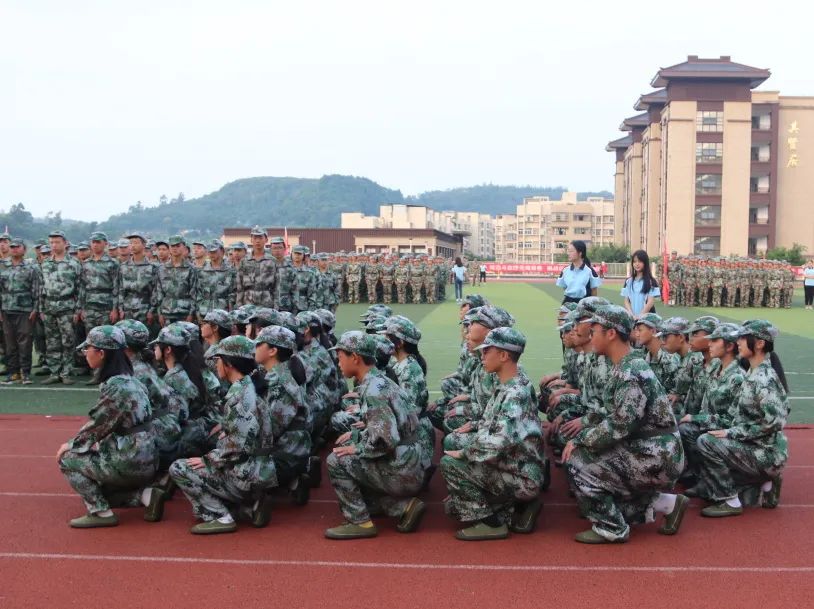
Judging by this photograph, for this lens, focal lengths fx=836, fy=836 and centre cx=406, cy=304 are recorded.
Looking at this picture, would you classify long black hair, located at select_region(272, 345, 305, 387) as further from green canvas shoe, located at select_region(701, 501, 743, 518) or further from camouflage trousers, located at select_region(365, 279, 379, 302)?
camouflage trousers, located at select_region(365, 279, 379, 302)

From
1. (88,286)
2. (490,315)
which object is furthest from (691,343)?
(88,286)

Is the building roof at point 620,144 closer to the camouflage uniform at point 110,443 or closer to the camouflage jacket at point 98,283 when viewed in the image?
the camouflage jacket at point 98,283

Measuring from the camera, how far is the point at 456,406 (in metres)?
6.05

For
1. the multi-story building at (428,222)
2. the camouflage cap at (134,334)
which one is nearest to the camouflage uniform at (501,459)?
the camouflage cap at (134,334)

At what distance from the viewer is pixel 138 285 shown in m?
9.75

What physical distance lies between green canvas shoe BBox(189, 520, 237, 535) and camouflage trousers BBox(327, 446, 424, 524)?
0.64 metres

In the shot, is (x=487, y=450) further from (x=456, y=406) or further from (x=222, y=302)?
(x=222, y=302)

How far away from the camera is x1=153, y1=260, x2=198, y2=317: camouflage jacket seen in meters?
9.59

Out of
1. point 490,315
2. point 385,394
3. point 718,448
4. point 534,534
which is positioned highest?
point 490,315

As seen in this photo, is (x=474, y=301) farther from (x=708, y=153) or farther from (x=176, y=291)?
(x=708, y=153)

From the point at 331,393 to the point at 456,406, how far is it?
1314 millimetres

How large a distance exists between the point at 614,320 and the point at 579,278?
3.88 m

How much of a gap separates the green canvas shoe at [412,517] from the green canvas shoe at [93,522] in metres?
1.68

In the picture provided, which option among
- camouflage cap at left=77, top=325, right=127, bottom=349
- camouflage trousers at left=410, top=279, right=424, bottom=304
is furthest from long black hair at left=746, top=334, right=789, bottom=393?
camouflage trousers at left=410, top=279, right=424, bottom=304
